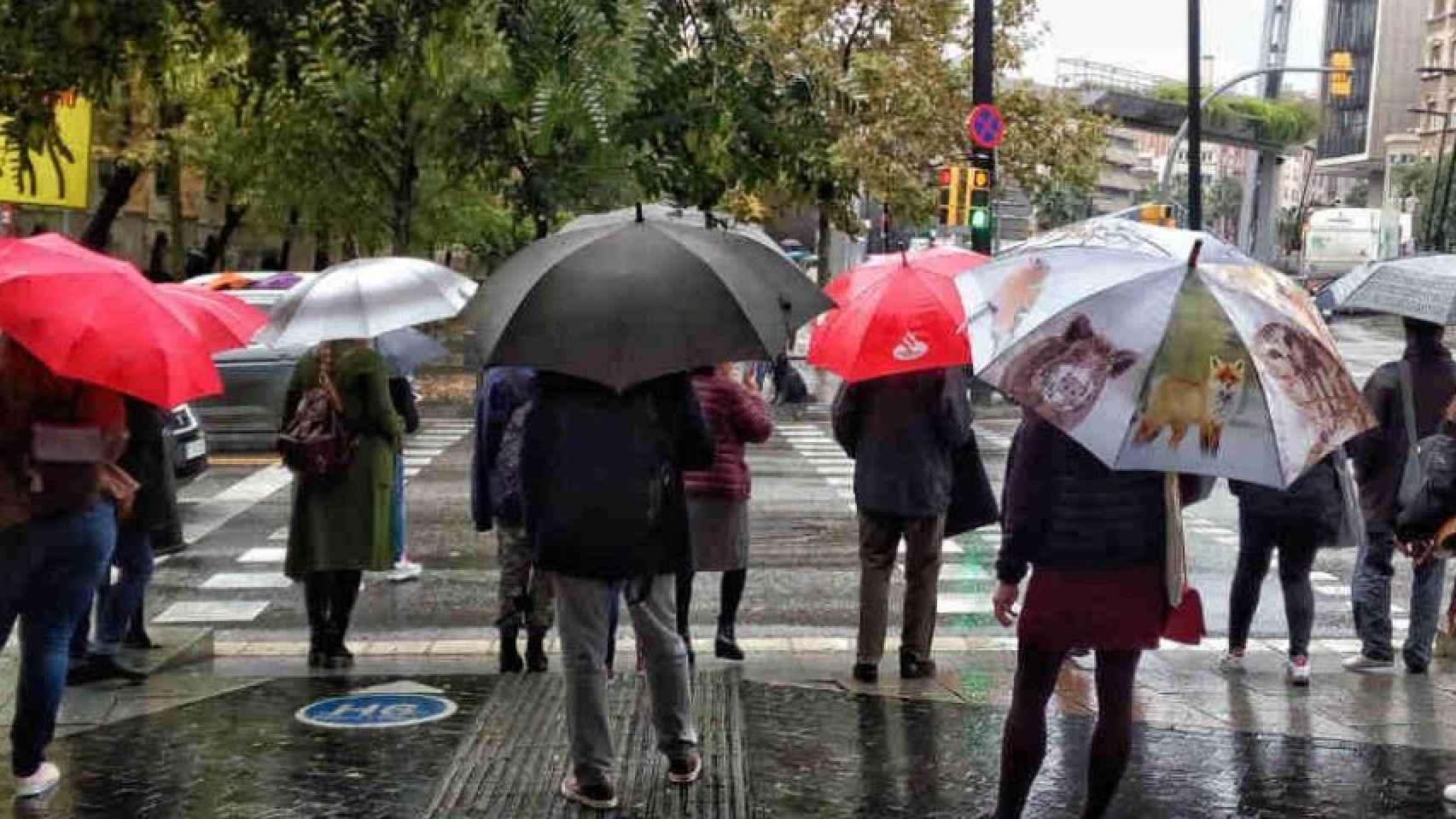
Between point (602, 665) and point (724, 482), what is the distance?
2.56 metres

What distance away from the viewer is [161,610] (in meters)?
10.4

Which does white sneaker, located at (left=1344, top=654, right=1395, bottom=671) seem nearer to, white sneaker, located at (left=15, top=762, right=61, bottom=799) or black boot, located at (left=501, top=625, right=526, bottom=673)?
black boot, located at (left=501, top=625, right=526, bottom=673)

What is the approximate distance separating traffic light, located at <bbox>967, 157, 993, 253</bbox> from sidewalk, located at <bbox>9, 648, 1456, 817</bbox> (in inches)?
594

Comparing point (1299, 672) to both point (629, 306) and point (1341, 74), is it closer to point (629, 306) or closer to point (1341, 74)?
point (629, 306)

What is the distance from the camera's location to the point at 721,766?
20.0ft

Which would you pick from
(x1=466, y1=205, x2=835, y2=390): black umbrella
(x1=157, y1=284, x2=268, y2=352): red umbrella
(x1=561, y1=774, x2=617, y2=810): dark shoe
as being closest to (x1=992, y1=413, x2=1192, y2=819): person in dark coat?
(x1=466, y1=205, x2=835, y2=390): black umbrella

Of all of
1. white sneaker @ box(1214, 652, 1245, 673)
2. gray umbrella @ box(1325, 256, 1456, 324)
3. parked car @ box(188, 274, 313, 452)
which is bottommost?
white sneaker @ box(1214, 652, 1245, 673)

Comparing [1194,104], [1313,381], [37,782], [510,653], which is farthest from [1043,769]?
[1194,104]

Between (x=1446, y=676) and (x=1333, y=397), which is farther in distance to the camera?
(x=1446, y=676)

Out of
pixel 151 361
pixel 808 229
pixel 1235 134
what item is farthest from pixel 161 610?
pixel 1235 134

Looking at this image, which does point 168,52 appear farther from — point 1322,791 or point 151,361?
point 1322,791

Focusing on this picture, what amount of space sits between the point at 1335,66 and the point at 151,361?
3058 centimetres

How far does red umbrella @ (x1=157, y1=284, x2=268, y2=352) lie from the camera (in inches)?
252

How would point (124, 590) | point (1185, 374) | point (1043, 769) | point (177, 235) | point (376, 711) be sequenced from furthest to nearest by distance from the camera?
point (177, 235) < point (124, 590) < point (376, 711) < point (1043, 769) < point (1185, 374)
